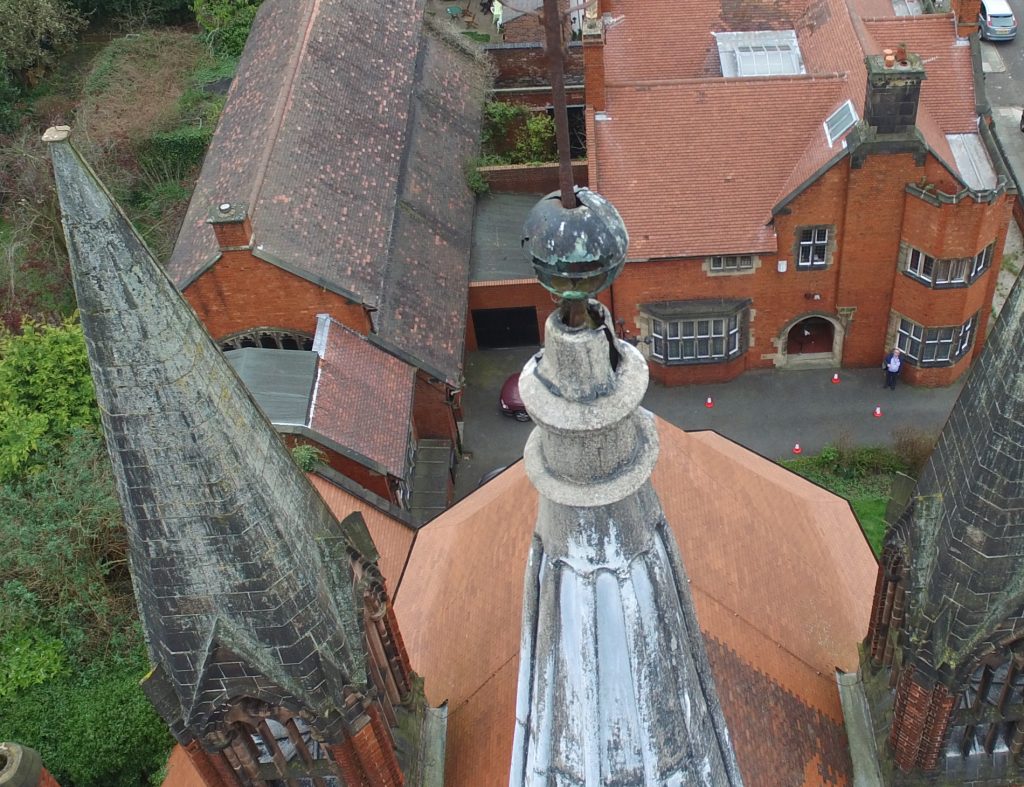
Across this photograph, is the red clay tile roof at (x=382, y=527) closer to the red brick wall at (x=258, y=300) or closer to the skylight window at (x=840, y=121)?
the red brick wall at (x=258, y=300)

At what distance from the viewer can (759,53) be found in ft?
102

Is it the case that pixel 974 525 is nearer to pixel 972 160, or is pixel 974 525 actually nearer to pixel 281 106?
pixel 972 160

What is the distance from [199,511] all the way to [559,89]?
4.91 m

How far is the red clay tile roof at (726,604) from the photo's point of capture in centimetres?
1203

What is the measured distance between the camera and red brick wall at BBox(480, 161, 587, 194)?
110 ft

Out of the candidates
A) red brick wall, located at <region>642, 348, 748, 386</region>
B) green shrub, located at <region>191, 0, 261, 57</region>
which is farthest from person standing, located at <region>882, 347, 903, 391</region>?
green shrub, located at <region>191, 0, 261, 57</region>

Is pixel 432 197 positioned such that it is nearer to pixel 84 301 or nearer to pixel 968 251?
Answer: pixel 968 251

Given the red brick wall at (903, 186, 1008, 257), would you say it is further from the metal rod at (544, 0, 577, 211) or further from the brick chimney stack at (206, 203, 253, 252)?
the metal rod at (544, 0, 577, 211)

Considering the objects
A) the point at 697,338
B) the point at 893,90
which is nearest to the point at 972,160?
the point at 893,90

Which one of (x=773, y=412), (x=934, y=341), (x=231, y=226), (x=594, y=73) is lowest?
(x=773, y=412)

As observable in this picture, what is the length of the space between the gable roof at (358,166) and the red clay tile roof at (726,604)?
9.72 m

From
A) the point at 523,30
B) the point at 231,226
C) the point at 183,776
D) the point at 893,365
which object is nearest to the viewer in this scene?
the point at 183,776

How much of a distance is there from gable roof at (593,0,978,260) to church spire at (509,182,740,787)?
2222 cm

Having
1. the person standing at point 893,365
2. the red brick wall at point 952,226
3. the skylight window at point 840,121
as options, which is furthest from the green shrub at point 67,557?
the person standing at point 893,365
